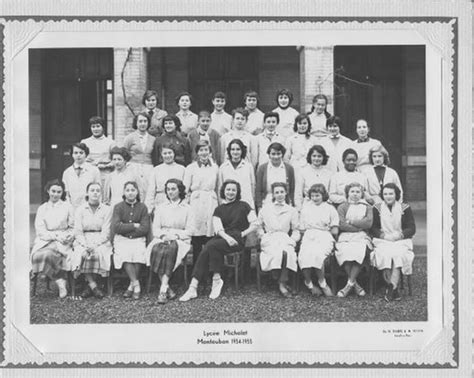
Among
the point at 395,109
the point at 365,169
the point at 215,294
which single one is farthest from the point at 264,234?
the point at 395,109

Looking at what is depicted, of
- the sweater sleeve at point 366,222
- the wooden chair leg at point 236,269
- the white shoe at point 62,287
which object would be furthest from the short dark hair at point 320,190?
the white shoe at point 62,287

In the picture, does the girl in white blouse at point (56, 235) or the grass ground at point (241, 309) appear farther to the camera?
the girl in white blouse at point (56, 235)

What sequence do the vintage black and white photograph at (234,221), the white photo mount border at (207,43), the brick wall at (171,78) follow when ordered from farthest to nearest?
the brick wall at (171,78)
the vintage black and white photograph at (234,221)
the white photo mount border at (207,43)

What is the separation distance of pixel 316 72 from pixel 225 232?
54.9 inches

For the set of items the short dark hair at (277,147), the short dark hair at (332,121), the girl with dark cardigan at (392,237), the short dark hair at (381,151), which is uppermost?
the short dark hair at (332,121)

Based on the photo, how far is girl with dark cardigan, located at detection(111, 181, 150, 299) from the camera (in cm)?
319

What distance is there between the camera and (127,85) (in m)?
3.90

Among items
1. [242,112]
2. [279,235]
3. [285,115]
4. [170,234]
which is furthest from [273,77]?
[170,234]

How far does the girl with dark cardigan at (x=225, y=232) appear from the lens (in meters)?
3.18

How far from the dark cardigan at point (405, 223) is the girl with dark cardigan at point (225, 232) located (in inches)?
29.3

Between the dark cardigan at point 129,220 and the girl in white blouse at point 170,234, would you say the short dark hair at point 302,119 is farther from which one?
the dark cardigan at point 129,220

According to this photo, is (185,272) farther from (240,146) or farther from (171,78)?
(171,78)

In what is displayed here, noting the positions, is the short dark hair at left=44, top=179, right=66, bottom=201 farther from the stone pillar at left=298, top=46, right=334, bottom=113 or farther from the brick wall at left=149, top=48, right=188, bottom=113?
the stone pillar at left=298, top=46, right=334, bottom=113

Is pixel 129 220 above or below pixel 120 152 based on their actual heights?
below
